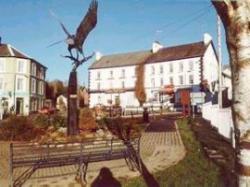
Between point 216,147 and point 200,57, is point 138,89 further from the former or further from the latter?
point 216,147

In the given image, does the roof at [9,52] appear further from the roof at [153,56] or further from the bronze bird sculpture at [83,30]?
the bronze bird sculpture at [83,30]

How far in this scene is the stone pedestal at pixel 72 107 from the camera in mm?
16203

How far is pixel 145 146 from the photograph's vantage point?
13219 millimetres

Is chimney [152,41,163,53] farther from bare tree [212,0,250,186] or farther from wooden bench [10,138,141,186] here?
bare tree [212,0,250,186]

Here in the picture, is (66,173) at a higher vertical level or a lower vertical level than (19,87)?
lower

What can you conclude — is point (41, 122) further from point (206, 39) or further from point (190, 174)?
point (206, 39)

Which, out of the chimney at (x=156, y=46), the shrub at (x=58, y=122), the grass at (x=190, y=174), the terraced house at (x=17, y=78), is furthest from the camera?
the chimney at (x=156, y=46)

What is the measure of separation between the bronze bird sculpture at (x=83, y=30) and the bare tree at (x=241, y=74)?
14109 mm

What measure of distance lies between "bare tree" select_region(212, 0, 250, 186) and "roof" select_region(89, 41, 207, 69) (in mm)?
56328

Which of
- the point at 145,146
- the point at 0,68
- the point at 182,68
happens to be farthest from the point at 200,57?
the point at 145,146

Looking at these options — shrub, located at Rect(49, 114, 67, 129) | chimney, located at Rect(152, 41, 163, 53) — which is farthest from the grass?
chimney, located at Rect(152, 41, 163, 53)

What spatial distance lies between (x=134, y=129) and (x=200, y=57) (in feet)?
136

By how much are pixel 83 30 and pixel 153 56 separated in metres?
51.0

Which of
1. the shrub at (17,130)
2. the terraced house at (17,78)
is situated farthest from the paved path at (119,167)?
the terraced house at (17,78)
